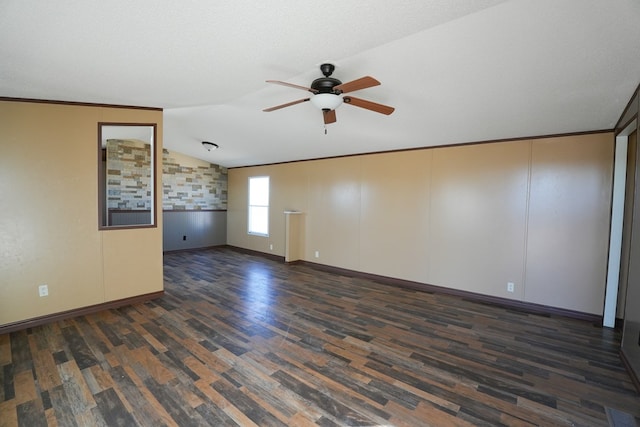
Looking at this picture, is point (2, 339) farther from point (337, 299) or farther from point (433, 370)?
point (433, 370)

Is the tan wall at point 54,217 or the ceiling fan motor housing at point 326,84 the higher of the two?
the ceiling fan motor housing at point 326,84

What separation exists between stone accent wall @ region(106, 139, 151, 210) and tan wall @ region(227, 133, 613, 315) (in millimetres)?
4098

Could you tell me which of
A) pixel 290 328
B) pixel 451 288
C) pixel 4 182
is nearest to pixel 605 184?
pixel 451 288

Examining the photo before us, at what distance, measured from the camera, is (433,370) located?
7.87 ft

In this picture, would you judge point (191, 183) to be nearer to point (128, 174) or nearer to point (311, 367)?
point (128, 174)

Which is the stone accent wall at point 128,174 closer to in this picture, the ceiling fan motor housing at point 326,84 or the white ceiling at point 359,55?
the white ceiling at point 359,55

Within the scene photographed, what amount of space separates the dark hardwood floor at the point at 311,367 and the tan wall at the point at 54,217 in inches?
13.7

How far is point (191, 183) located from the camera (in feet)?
24.9

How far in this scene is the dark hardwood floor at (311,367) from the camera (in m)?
1.89

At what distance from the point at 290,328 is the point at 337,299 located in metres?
1.16

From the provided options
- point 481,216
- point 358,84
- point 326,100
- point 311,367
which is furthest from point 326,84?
point 481,216

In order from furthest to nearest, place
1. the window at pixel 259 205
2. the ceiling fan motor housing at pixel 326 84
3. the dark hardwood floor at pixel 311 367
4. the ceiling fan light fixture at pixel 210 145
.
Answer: the window at pixel 259 205 < the ceiling fan light fixture at pixel 210 145 < the ceiling fan motor housing at pixel 326 84 < the dark hardwood floor at pixel 311 367

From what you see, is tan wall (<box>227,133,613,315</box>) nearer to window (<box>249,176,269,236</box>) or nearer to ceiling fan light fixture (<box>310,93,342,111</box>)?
window (<box>249,176,269,236</box>)

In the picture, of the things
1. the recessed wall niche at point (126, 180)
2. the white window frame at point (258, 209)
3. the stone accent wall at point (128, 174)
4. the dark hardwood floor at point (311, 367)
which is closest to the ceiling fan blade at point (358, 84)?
the dark hardwood floor at point (311, 367)
